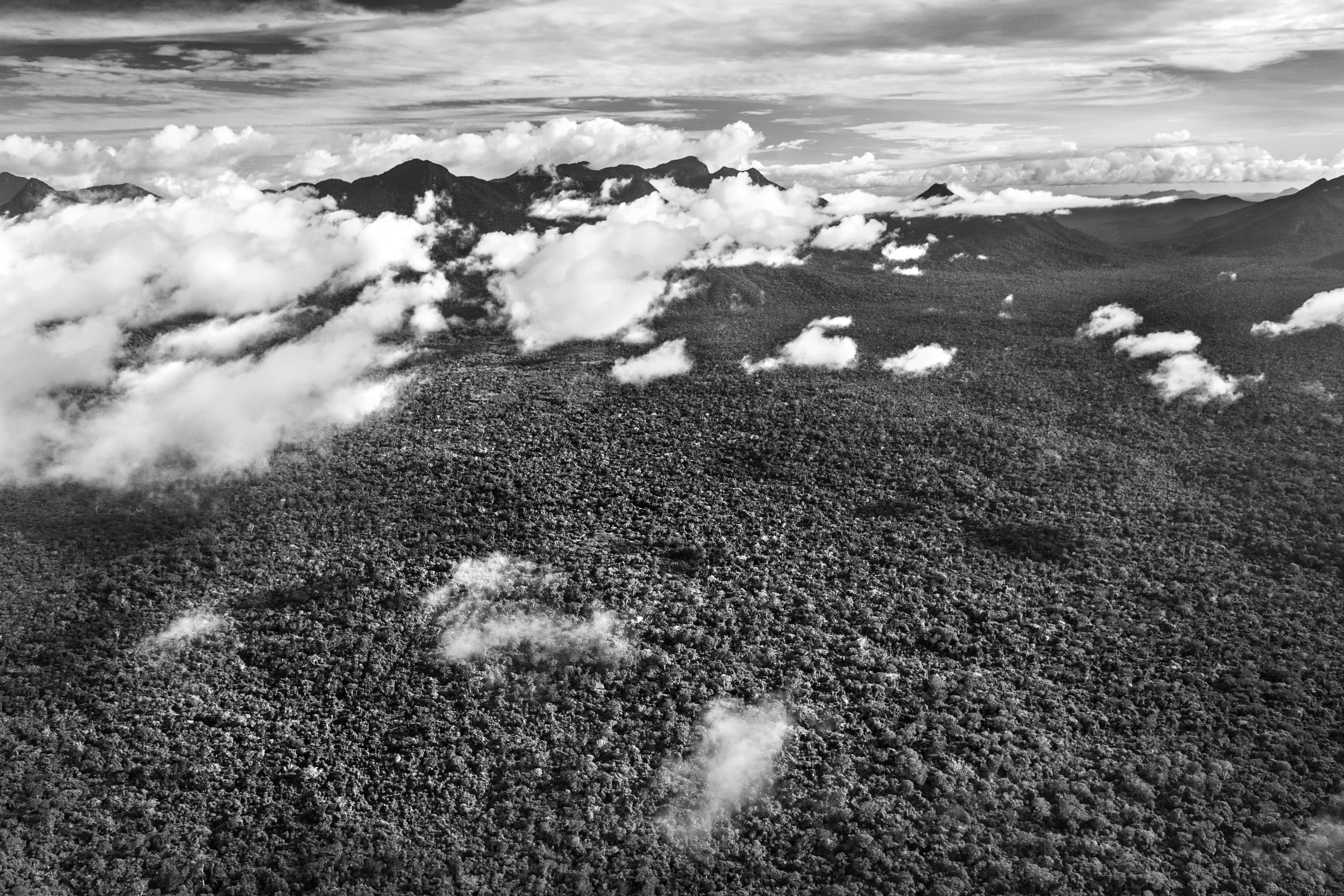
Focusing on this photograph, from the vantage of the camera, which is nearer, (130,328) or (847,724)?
(847,724)

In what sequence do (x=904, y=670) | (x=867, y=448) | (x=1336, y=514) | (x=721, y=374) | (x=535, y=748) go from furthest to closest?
(x=721, y=374), (x=867, y=448), (x=1336, y=514), (x=904, y=670), (x=535, y=748)

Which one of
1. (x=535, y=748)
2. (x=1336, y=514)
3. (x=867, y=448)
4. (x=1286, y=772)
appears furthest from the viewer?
(x=867, y=448)

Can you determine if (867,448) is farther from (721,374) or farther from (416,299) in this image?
(416,299)

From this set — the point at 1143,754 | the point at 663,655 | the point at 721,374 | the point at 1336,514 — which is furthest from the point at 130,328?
the point at 1336,514

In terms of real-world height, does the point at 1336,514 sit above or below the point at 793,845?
above

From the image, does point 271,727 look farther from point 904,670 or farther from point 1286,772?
point 1286,772

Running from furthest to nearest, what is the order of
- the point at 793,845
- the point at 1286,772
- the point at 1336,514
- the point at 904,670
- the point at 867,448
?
1. the point at 867,448
2. the point at 1336,514
3. the point at 904,670
4. the point at 1286,772
5. the point at 793,845

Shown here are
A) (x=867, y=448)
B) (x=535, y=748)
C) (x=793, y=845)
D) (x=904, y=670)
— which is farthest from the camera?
(x=867, y=448)

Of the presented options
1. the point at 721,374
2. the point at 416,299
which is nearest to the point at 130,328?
the point at 416,299

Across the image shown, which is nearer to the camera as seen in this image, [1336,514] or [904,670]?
[904,670]
